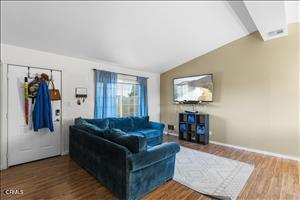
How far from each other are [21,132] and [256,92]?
17.7 ft

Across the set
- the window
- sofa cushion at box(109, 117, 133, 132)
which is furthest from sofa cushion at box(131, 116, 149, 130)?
the window

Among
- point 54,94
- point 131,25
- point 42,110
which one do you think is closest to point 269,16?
point 131,25

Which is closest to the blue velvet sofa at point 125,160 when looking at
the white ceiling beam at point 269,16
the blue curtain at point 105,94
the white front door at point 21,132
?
the white front door at point 21,132

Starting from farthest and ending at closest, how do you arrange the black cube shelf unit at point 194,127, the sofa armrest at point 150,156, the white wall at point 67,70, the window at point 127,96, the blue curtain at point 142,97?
the blue curtain at point 142,97
the window at point 127,96
the black cube shelf unit at point 194,127
the white wall at point 67,70
the sofa armrest at point 150,156

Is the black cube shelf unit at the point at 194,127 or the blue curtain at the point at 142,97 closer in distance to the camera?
the black cube shelf unit at the point at 194,127

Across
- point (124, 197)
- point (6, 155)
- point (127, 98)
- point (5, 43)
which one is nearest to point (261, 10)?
point (124, 197)

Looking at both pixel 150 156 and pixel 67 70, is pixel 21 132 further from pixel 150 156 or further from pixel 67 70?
pixel 150 156

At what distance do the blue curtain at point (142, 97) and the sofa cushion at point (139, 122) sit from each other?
692 millimetres

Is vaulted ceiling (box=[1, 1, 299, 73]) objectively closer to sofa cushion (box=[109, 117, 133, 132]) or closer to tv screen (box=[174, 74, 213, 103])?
tv screen (box=[174, 74, 213, 103])

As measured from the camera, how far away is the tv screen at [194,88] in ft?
14.8

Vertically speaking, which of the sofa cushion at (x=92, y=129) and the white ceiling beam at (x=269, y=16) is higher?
the white ceiling beam at (x=269, y=16)

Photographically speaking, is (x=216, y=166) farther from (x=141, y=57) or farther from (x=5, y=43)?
(x=5, y=43)

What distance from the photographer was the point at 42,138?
10.8 ft

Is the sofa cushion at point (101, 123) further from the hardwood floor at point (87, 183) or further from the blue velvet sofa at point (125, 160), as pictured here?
the hardwood floor at point (87, 183)
